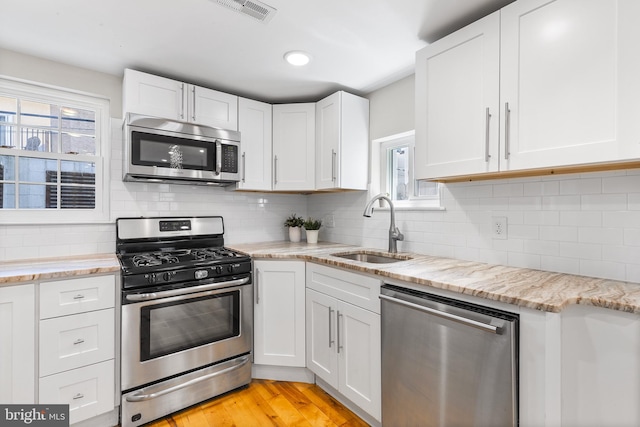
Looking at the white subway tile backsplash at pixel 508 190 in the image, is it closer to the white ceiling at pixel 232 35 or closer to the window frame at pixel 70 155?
the white ceiling at pixel 232 35

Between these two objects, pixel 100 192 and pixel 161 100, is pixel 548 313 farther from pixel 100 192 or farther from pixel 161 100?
pixel 100 192

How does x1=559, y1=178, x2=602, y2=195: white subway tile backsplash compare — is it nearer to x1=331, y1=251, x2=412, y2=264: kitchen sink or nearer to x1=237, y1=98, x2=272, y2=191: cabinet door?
x1=331, y1=251, x2=412, y2=264: kitchen sink

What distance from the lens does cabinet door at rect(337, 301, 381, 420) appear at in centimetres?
170

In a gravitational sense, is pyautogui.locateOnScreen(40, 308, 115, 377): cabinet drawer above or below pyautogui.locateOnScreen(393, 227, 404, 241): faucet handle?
below

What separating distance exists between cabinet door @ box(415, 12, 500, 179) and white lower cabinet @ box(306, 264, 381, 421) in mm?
784

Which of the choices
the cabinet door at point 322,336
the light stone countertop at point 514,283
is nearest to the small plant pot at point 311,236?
the cabinet door at point 322,336

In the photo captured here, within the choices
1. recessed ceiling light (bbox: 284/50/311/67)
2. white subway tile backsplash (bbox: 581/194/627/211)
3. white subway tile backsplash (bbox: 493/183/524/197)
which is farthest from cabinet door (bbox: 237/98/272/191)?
white subway tile backsplash (bbox: 581/194/627/211)

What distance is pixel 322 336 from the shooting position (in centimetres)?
209

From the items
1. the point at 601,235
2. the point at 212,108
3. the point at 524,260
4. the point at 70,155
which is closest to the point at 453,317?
the point at 524,260

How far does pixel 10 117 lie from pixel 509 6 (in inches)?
118

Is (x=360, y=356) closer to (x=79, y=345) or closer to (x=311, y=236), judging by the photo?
(x=311, y=236)

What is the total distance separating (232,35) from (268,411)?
2.27 metres

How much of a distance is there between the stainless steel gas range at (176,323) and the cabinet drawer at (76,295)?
94 millimetres

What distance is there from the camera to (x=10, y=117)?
2.08m
